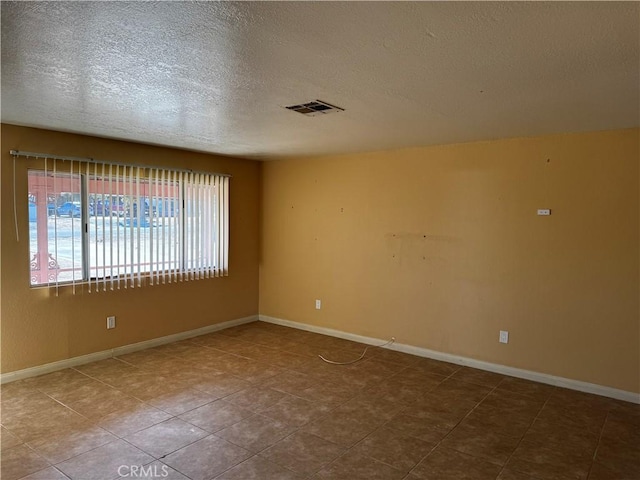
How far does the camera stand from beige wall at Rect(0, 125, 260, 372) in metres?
3.73

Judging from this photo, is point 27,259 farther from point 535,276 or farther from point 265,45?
point 535,276

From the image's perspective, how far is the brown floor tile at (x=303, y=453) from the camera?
100 inches

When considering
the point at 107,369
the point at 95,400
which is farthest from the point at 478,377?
the point at 107,369

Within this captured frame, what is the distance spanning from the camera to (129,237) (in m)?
4.44

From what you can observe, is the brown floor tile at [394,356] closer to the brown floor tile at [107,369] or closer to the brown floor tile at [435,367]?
the brown floor tile at [435,367]

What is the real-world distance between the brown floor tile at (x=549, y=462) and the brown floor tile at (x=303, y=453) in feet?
3.65

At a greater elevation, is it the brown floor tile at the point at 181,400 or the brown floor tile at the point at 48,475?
the brown floor tile at the point at 48,475

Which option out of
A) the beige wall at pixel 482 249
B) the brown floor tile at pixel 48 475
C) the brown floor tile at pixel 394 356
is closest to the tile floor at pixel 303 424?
the brown floor tile at pixel 48 475

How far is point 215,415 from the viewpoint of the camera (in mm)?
3174

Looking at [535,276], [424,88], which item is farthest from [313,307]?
[424,88]

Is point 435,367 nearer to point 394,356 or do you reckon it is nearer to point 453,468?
point 394,356

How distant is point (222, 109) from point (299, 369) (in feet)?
8.36

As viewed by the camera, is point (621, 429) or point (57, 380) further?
point (57, 380)

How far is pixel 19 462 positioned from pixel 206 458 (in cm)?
109
